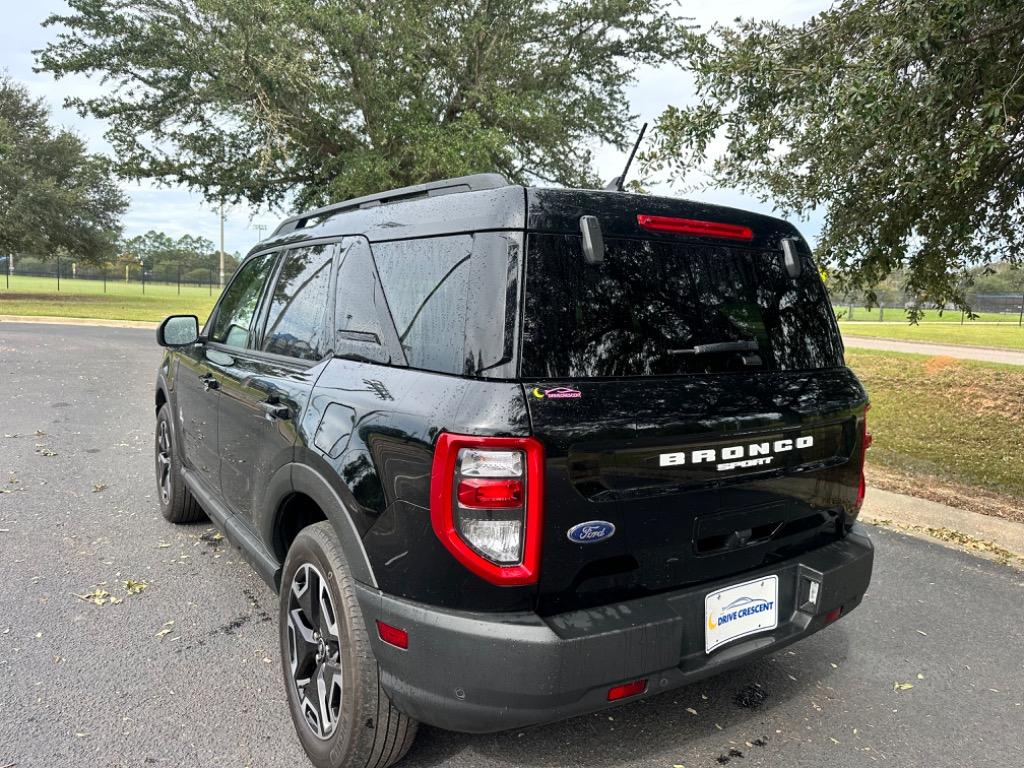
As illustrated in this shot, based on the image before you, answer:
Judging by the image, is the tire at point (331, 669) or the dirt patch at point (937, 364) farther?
the dirt patch at point (937, 364)

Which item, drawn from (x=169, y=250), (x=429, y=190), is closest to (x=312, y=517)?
(x=429, y=190)

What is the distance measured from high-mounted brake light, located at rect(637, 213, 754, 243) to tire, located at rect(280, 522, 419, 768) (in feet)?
4.79

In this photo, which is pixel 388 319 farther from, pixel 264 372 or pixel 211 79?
pixel 211 79

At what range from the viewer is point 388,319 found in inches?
94.3

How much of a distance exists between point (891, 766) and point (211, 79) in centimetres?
1925

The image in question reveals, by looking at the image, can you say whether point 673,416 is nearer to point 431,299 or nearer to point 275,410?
point 431,299

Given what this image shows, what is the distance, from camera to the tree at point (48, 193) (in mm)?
32219

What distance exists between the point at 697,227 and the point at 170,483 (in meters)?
3.88

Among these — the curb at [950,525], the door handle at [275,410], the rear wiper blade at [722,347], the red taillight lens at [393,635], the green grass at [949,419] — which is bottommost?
the curb at [950,525]

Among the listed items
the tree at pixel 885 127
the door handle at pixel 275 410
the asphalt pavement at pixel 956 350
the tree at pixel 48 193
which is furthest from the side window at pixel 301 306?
the tree at pixel 48 193

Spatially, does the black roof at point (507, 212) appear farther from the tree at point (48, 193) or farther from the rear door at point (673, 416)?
the tree at point (48, 193)

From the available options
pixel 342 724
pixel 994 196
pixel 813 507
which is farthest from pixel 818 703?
pixel 994 196

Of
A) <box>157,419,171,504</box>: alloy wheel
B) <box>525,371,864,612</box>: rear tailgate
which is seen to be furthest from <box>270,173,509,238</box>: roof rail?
<box>157,419,171,504</box>: alloy wheel

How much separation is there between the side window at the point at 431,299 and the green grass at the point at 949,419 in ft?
19.9
